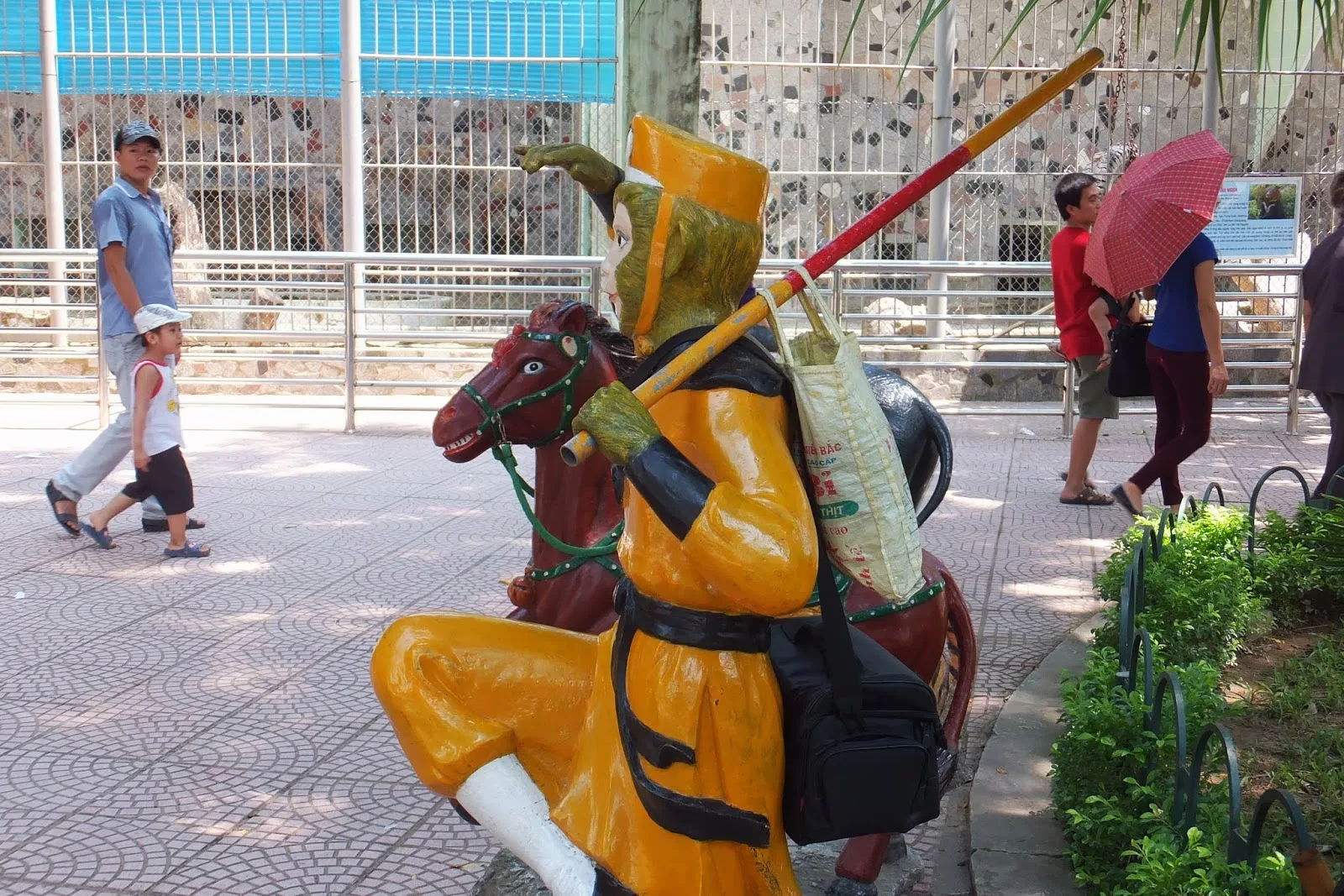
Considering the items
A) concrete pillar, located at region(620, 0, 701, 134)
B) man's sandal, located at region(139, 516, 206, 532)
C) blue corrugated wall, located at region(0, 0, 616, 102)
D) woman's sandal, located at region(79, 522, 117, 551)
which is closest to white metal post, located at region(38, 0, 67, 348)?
blue corrugated wall, located at region(0, 0, 616, 102)

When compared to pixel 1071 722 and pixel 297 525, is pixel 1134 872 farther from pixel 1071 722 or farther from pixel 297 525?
pixel 297 525

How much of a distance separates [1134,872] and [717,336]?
1.55 meters

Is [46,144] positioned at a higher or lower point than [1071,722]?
higher

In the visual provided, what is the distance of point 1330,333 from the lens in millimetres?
6312

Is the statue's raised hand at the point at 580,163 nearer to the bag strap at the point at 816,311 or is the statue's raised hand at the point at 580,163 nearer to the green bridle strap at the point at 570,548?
the bag strap at the point at 816,311

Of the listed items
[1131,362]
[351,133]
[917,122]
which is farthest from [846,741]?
[917,122]

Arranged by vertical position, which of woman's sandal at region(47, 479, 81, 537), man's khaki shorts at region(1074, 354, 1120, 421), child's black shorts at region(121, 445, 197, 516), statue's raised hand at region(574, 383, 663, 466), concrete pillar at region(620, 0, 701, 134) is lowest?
woman's sandal at region(47, 479, 81, 537)

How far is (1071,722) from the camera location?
408 centimetres

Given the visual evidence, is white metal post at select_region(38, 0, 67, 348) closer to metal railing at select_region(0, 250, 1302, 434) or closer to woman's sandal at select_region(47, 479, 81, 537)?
metal railing at select_region(0, 250, 1302, 434)

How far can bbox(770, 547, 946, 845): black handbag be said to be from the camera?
2547mm

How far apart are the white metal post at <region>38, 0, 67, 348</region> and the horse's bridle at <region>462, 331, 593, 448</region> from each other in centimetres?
1022

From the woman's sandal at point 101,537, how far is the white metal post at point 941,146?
308 inches

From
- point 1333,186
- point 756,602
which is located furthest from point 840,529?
point 1333,186

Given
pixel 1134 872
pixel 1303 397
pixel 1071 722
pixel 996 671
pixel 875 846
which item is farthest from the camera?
pixel 1303 397
